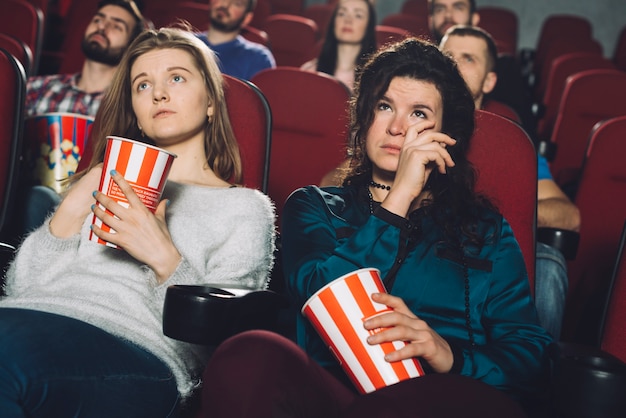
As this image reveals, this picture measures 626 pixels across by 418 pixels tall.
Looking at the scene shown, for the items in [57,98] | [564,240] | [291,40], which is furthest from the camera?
[291,40]

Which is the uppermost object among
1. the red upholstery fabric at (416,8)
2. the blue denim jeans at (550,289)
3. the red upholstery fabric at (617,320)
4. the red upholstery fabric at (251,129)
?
the red upholstery fabric at (416,8)

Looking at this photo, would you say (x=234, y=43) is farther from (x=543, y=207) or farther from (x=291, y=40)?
(x=543, y=207)

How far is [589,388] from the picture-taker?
936 millimetres

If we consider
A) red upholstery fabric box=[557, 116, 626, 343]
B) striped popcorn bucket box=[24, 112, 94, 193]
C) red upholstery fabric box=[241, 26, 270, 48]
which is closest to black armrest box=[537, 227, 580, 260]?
red upholstery fabric box=[557, 116, 626, 343]

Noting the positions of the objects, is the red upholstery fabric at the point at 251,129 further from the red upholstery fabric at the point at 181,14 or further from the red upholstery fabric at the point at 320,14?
the red upholstery fabric at the point at 320,14

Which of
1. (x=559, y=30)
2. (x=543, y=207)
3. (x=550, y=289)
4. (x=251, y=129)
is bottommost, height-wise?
(x=550, y=289)

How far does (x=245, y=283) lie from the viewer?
3.89 ft

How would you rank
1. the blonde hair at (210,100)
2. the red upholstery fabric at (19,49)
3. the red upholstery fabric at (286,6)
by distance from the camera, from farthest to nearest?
the red upholstery fabric at (286,6) → the red upholstery fabric at (19,49) → the blonde hair at (210,100)

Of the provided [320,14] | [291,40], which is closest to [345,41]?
[291,40]

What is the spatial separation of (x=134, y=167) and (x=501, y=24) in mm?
4056

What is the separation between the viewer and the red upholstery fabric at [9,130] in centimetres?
148

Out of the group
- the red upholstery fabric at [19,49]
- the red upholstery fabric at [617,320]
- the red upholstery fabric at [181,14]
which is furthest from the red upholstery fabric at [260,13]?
the red upholstery fabric at [617,320]

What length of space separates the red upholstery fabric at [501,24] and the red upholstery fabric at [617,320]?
3.50 m

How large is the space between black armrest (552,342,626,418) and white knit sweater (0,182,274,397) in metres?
0.43
